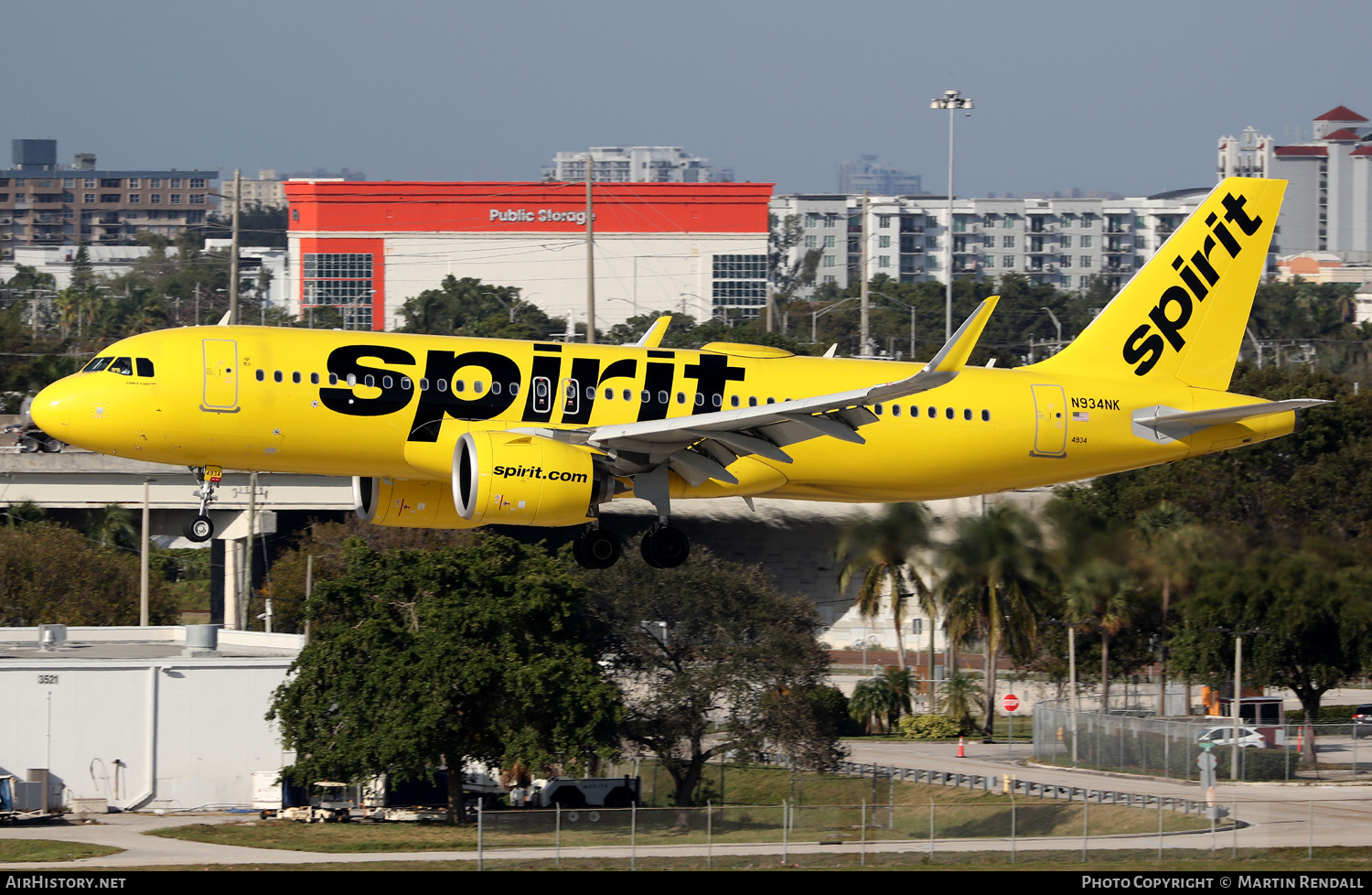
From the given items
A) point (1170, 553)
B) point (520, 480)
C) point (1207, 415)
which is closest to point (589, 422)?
point (520, 480)

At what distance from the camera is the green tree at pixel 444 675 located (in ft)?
175

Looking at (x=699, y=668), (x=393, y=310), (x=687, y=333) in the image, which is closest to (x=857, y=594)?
(x=699, y=668)

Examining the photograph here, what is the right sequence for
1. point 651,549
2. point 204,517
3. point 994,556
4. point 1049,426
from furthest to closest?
point 994,556 → point 1049,426 → point 204,517 → point 651,549

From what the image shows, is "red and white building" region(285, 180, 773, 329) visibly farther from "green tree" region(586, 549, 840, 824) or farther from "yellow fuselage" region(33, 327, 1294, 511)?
"yellow fuselage" region(33, 327, 1294, 511)

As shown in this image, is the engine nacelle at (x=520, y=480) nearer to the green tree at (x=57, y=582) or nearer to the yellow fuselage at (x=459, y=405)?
the yellow fuselage at (x=459, y=405)

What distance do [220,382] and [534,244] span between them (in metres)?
159

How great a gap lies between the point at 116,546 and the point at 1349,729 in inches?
2595

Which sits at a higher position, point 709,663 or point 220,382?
point 220,382

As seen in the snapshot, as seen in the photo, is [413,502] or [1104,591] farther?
[1104,591]

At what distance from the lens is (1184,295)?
36469 millimetres

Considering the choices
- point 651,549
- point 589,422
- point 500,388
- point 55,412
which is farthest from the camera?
point 651,549

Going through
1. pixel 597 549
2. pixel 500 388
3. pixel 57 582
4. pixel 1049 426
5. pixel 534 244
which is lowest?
pixel 57 582

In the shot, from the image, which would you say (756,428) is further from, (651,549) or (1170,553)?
(1170,553)

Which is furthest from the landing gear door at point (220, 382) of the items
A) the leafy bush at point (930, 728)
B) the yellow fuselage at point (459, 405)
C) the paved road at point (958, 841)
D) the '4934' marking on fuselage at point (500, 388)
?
the leafy bush at point (930, 728)
